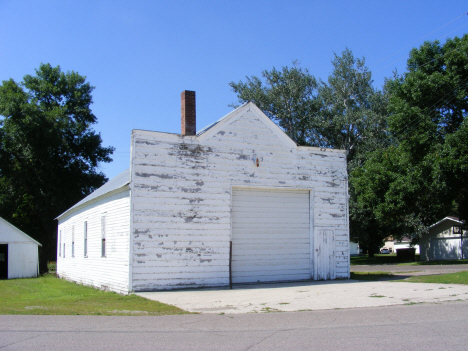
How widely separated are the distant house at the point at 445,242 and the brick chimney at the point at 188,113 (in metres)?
32.9

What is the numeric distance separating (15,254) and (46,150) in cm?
1294

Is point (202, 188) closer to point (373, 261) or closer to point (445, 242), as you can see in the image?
point (373, 261)

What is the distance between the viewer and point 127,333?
7953 mm

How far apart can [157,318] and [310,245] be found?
9942mm

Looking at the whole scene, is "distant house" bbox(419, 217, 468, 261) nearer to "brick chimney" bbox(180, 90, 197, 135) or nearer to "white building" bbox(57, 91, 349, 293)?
"white building" bbox(57, 91, 349, 293)

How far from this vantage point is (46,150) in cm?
4088

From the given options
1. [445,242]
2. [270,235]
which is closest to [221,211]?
[270,235]

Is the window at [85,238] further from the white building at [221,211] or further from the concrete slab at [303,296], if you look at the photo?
the concrete slab at [303,296]

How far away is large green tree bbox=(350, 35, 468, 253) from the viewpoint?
2973cm

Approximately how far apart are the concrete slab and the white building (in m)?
1.03

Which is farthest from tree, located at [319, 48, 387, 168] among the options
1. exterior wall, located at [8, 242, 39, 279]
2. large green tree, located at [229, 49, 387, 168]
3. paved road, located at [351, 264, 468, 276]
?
exterior wall, located at [8, 242, 39, 279]

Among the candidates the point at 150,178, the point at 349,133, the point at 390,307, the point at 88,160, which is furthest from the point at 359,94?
the point at 390,307

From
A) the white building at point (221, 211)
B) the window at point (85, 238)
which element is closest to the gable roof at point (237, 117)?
the white building at point (221, 211)

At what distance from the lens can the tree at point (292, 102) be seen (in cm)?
4644
